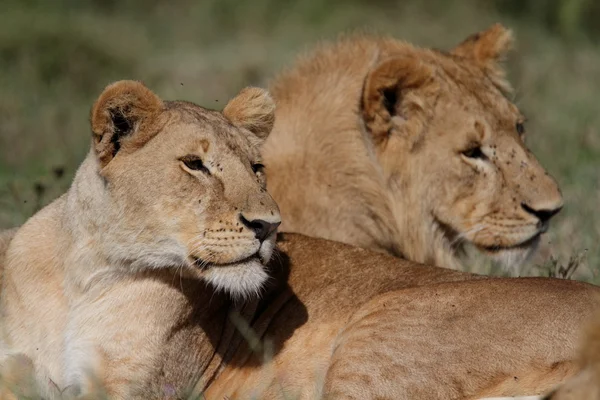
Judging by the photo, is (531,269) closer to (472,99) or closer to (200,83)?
(472,99)

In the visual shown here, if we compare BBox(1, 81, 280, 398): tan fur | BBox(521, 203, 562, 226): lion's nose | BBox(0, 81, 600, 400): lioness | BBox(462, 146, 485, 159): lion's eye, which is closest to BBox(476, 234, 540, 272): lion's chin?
BBox(521, 203, 562, 226): lion's nose

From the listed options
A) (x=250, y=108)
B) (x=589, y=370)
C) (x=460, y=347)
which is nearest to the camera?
(x=589, y=370)

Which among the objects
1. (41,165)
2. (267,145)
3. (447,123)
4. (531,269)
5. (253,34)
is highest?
(447,123)

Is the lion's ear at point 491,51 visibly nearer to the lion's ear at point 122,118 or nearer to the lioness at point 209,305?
the lioness at point 209,305

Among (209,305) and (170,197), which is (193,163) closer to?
(170,197)

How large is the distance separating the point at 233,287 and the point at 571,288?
49.5 inches

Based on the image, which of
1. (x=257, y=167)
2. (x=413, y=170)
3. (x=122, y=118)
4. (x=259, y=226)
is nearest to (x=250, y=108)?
(x=257, y=167)

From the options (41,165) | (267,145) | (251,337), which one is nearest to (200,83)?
(41,165)

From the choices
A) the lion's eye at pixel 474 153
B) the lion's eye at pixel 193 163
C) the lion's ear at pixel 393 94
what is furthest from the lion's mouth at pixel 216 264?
the lion's eye at pixel 474 153

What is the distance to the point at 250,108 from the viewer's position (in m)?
4.88

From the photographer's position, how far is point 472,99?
5.89 meters

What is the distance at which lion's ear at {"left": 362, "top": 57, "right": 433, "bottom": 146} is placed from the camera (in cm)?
563

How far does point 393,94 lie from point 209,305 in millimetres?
1700

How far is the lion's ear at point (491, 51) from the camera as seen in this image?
641cm
